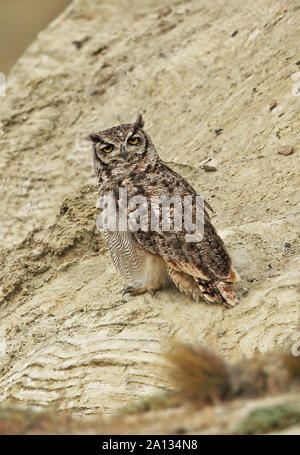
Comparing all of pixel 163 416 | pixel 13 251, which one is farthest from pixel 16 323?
pixel 163 416

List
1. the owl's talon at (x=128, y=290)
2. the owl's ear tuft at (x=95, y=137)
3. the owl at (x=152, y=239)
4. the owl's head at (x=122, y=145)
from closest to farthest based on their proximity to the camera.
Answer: the owl at (x=152, y=239) < the owl's talon at (x=128, y=290) < the owl's head at (x=122, y=145) < the owl's ear tuft at (x=95, y=137)

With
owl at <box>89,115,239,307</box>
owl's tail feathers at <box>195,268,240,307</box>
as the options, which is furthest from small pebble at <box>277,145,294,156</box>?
owl's tail feathers at <box>195,268,240,307</box>

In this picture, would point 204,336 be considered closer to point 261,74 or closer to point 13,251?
point 13,251

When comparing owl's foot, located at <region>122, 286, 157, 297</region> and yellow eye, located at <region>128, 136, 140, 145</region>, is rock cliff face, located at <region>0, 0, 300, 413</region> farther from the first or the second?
yellow eye, located at <region>128, 136, 140, 145</region>

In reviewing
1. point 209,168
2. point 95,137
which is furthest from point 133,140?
point 209,168

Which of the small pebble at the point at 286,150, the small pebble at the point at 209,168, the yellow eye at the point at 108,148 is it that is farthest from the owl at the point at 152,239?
the small pebble at the point at 286,150

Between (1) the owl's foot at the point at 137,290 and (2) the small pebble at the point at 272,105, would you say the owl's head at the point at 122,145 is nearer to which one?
(1) the owl's foot at the point at 137,290

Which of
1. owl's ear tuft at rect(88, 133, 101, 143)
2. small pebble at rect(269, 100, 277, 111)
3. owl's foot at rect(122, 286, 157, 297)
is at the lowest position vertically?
owl's foot at rect(122, 286, 157, 297)

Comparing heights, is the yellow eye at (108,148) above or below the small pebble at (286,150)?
below
